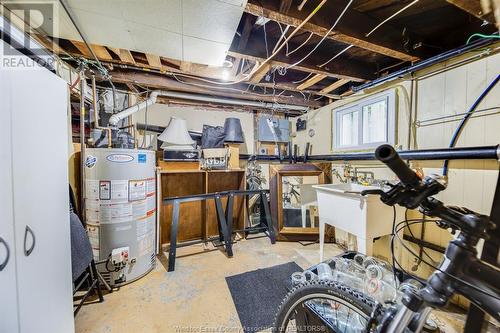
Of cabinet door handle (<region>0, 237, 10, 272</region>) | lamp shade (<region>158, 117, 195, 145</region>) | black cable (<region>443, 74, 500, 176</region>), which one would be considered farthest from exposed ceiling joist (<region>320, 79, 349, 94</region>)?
cabinet door handle (<region>0, 237, 10, 272</region>)

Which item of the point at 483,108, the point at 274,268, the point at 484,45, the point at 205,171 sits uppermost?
the point at 484,45

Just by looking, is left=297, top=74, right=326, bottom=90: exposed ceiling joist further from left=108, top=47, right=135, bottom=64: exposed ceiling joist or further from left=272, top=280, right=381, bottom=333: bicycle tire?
left=272, top=280, right=381, bottom=333: bicycle tire

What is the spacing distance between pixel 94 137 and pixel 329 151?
300cm

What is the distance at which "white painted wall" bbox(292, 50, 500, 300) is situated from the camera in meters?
1.45

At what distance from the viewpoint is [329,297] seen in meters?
0.92

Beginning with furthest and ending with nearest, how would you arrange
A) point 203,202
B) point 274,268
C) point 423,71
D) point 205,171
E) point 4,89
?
1. point 203,202
2. point 205,171
3. point 274,268
4. point 423,71
5. point 4,89

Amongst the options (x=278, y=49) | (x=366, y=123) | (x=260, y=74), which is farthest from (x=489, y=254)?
(x=260, y=74)

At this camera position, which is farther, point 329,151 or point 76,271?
point 329,151

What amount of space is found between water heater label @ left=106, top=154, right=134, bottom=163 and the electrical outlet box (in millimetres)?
854

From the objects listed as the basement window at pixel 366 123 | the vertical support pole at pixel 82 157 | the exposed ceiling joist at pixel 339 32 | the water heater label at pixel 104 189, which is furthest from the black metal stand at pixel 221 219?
the exposed ceiling joist at pixel 339 32

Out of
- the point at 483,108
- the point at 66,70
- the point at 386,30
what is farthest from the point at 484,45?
the point at 66,70

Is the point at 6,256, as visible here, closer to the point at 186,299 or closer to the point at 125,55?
the point at 186,299

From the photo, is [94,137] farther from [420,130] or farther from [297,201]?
[420,130]

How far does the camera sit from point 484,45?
4.55ft
